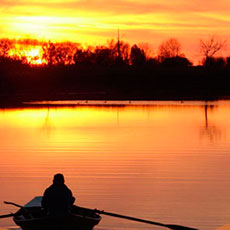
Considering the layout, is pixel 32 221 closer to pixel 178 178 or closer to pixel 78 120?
pixel 178 178

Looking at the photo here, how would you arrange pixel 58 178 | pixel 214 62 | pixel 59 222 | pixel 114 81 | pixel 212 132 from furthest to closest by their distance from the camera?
pixel 214 62, pixel 114 81, pixel 212 132, pixel 58 178, pixel 59 222

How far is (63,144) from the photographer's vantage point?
36875mm

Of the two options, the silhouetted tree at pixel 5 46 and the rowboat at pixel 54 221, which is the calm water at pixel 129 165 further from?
the silhouetted tree at pixel 5 46

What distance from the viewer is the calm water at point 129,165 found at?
19578mm

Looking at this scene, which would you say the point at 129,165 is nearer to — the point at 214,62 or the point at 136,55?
the point at 214,62

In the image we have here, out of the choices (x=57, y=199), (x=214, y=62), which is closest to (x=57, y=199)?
(x=57, y=199)

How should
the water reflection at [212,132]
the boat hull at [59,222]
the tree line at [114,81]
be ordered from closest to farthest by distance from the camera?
the boat hull at [59,222] → the water reflection at [212,132] → the tree line at [114,81]

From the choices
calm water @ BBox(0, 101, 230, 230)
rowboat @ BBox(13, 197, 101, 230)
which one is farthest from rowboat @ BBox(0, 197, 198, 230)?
calm water @ BBox(0, 101, 230, 230)

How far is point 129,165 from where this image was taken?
93.8ft

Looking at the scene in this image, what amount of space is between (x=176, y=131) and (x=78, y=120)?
11.0 m

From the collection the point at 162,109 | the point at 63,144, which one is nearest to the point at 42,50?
the point at 162,109

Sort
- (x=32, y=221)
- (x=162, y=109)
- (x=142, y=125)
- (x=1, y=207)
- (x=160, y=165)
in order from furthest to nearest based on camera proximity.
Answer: (x=162, y=109) → (x=142, y=125) → (x=160, y=165) → (x=1, y=207) → (x=32, y=221)

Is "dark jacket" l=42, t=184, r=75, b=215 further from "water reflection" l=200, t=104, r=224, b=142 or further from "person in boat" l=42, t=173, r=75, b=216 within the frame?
"water reflection" l=200, t=104, r=224, b=142

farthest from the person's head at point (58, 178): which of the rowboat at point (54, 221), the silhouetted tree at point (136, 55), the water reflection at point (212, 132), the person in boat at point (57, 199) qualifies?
the silhouetted tree at point (136, 55)
